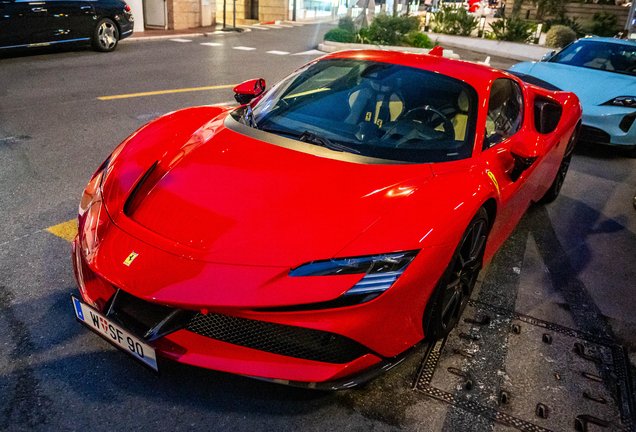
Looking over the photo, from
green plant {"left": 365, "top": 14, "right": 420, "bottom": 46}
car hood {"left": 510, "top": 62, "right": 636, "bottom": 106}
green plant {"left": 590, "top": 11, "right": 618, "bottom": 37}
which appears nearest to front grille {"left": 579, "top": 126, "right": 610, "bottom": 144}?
car hood {"left": 510, "top": 62, "right": 636, "bottom": 106}

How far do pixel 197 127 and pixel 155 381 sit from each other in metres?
1.51

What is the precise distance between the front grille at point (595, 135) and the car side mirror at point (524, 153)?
144 inches

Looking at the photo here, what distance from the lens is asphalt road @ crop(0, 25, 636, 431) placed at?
7.13 ft

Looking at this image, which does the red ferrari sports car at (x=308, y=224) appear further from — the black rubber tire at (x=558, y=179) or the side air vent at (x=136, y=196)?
the black rubber tire at (x=558, y=179)

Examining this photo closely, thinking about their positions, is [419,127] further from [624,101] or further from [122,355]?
[624,101]

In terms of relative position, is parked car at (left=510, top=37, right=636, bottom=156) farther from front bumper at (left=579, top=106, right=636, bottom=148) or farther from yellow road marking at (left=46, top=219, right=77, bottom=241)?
yellow road marking at (left=46, top=219, right=77, bottom=241)

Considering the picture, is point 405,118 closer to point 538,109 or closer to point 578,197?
point 538,109

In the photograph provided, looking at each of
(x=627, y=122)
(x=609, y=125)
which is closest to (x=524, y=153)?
(x=609, y=125)

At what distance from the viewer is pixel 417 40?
695 inches

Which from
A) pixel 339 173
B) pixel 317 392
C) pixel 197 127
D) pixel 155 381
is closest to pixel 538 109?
pixel 339 173

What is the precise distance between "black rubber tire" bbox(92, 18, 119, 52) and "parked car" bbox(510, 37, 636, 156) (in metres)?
7.93

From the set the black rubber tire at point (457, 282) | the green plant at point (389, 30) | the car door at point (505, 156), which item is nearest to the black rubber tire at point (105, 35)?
the green plant at point (389, 30)

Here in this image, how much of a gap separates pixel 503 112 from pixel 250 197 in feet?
6.10

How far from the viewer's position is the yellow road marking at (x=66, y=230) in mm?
3445
